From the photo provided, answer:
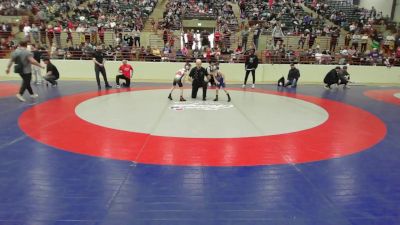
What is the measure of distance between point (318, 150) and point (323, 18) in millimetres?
20682

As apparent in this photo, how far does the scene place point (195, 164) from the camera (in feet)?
17.4

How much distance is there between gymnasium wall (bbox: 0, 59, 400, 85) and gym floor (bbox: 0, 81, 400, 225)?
23.7 ft

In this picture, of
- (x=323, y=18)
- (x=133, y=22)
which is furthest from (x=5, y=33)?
(x=323, y=18)

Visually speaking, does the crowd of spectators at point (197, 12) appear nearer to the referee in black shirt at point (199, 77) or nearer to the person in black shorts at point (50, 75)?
the person in black shorts at point (50, 75)

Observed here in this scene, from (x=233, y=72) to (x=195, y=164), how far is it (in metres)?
12.4

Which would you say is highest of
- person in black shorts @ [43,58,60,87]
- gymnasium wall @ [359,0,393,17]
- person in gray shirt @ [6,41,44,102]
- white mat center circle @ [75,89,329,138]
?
gymnasium wall @ [359,0,393,17]

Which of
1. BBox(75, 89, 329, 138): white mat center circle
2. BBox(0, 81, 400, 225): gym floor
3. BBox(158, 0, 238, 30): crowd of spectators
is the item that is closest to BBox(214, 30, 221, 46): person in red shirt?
BBox(158, 0, 238, 30): crowd of spectators

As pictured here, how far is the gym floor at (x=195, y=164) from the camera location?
12.7 ft

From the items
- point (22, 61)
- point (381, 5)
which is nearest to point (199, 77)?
point (22, 61)

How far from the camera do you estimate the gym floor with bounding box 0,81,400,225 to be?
3865 mm

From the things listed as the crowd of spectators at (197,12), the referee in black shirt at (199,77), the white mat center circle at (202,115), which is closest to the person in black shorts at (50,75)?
the white mat center circle at (202,115)

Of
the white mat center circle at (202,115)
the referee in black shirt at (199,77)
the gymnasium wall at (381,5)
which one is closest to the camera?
the white mat center circle at (202,115)

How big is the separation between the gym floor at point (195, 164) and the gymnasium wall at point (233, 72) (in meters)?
7.23

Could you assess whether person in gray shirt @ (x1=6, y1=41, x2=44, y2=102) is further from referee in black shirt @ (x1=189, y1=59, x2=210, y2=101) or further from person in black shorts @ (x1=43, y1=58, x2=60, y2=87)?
referee in black shirt @ (x1=189, y1=59, x2=210, y2=101)
